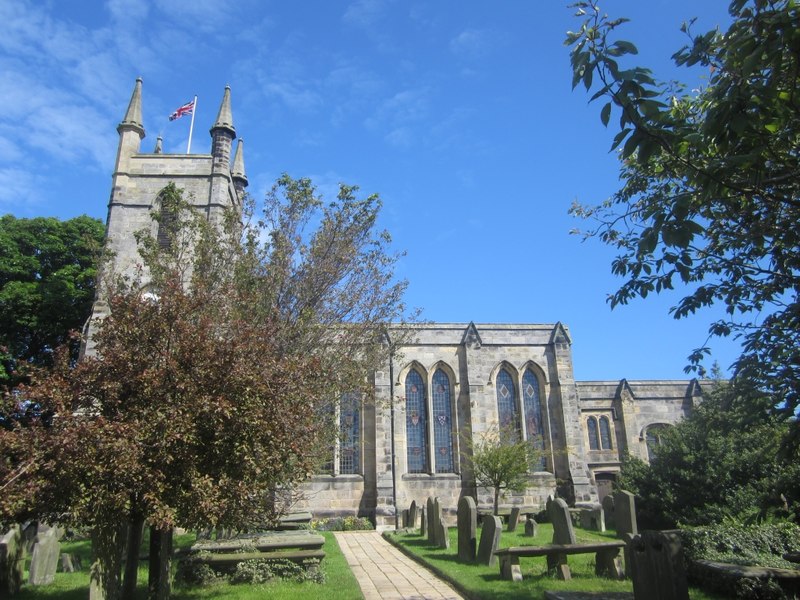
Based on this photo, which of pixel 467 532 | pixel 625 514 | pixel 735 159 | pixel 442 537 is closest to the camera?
pixel 735 159

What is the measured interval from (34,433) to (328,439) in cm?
941

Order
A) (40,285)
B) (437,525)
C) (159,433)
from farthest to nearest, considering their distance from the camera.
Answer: (40,285)
(437,525)
(159,433)

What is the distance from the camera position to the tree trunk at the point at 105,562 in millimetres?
8023

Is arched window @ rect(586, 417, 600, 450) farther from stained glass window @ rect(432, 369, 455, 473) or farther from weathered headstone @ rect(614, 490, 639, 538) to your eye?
weathered headstone @ rect(614, 490, 639, 538)

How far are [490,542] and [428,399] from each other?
15.3 m

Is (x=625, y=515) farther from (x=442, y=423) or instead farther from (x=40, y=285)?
(x=40, y=285)

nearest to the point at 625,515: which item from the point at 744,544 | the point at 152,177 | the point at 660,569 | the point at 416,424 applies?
the point at 744,544

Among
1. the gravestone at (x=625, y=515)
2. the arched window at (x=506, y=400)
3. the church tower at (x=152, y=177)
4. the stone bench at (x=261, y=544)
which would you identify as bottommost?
the stone bench at (x=261, y=544)

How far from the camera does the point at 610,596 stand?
7.82 meters

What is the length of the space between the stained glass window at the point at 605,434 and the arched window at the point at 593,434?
0.82ft

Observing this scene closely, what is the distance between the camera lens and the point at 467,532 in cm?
1310

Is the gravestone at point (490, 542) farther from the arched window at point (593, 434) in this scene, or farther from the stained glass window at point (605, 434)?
the stained glass window at point (605, 434)

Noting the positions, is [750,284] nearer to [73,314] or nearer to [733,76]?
[733,76]

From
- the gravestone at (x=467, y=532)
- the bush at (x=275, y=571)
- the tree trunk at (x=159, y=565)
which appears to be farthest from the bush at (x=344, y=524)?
the tree trunk at (x=159, y=565)
